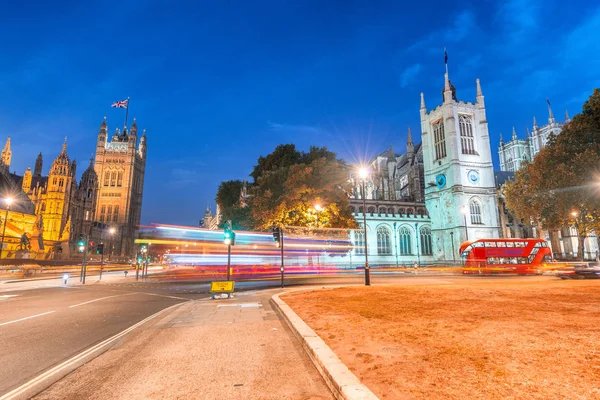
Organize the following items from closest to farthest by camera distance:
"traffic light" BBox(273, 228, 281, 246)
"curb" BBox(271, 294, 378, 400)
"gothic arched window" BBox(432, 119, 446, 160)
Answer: "curb" BBox(271, 294, 378, 400) < "traffic light" BBox(273, 228, 281, 246) < "gothic arched window" BBox(432, 119, 446, 160)

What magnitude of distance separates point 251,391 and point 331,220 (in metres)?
29.8

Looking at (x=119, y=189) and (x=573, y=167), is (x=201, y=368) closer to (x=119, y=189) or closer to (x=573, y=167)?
(x=573, y=167)

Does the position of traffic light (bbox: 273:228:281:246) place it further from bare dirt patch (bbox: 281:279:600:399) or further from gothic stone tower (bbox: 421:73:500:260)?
gothic stone tower (bbox: 421:73:500:260)

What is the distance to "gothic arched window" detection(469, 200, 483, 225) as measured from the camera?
62.7 metres

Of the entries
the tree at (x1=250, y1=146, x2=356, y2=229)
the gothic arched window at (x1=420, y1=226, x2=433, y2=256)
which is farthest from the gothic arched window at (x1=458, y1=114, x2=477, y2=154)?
the tree at (x1=250, y1=146, x2=356, y2=229)

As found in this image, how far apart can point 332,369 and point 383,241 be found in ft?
201

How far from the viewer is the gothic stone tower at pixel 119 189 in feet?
376

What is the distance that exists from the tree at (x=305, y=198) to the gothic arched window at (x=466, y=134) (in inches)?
1643

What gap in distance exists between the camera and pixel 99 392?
4273 millimetres

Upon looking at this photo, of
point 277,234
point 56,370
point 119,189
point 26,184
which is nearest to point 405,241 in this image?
point 277,234

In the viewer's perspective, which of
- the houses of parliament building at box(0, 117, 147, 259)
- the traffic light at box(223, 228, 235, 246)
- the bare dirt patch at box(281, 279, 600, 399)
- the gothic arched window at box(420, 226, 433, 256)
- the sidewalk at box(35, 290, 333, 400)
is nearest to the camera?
the bare dirt patch at box(281, 279, 600, 399)

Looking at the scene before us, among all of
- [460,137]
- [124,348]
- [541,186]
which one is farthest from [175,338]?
[460,137]

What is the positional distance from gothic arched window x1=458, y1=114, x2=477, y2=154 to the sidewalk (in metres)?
68.3

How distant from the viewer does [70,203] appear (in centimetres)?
7919
